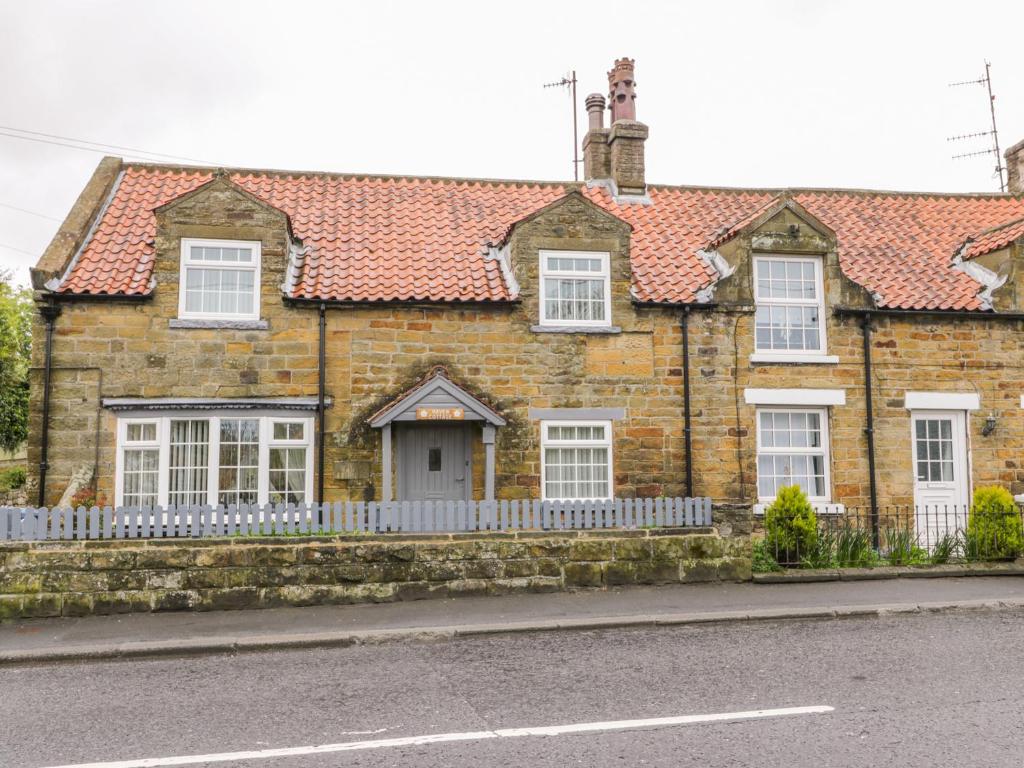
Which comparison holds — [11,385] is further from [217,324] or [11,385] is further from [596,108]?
[596,108]

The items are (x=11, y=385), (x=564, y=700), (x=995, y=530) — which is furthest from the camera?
(x=11, y=385)

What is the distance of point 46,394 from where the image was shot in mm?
14133

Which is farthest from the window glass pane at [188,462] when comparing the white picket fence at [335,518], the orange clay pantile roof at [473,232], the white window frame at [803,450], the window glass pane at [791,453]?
the window glass pane at [791,453]

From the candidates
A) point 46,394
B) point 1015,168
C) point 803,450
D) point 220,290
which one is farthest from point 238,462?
point 1015,168

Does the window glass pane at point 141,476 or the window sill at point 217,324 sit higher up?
the window sill at point 217,324

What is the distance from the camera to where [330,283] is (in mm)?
15445

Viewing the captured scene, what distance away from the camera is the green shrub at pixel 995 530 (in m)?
13.2

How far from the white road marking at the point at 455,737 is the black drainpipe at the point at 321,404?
29.8ft

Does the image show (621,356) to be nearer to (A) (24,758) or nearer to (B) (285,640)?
(B) (285,640)

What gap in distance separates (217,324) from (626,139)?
10.2 metres

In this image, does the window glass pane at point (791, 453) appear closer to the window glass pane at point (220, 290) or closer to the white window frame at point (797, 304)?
the white window frame at point (797, 304)

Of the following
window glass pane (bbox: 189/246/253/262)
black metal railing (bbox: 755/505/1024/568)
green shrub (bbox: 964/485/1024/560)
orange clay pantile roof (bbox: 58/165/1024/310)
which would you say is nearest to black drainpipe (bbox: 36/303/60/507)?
orange clay pantile roof (bbox: 58/165/1024/310)

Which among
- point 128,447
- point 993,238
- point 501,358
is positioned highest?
point 993,238

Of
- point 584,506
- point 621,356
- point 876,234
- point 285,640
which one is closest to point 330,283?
point 621,356
